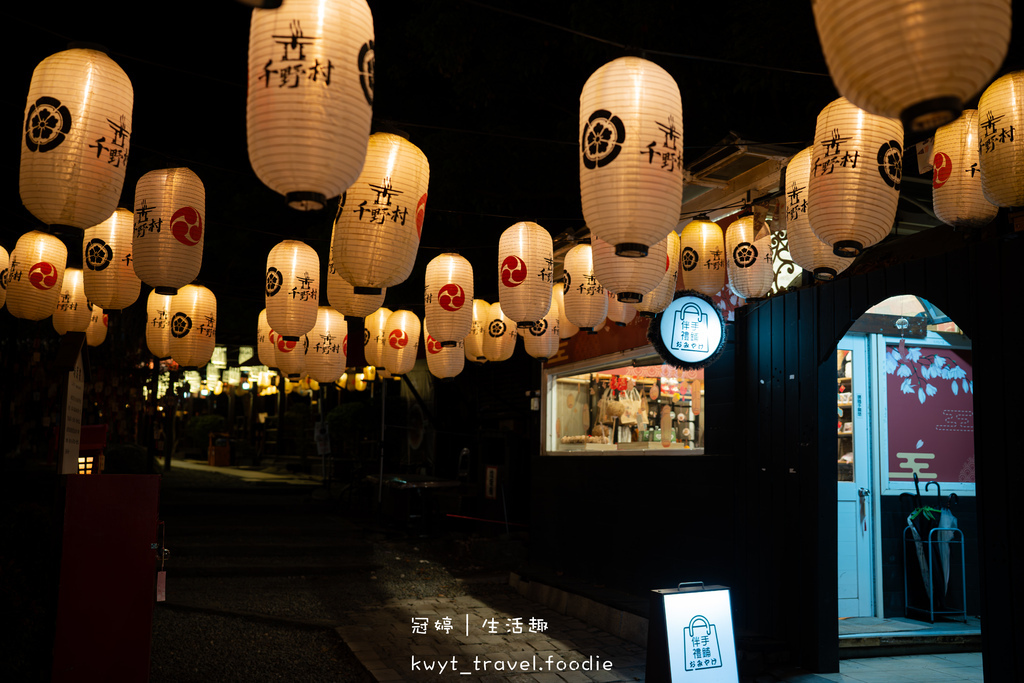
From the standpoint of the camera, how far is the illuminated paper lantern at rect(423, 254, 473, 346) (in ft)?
25.7

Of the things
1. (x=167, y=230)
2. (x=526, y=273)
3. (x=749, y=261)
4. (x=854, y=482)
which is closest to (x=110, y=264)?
(x=167, y=230)

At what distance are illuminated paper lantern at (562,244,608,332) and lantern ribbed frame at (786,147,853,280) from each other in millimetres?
2481

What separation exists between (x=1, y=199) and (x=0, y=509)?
27.1 ft

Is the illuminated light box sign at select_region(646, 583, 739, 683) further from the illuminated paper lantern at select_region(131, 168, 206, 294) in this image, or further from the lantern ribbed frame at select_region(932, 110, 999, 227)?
the illuminated paper lantern at select_region(131, 168, 206, 294)

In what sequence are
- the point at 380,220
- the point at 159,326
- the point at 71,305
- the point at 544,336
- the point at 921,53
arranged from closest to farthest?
the point at 921,53
the point at 380,220
the point at 159,326
the point at 71,305
the point at 544,336

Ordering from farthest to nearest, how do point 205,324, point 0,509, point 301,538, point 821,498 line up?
point 301,538, point 205,324, point 821,498, point 0,509

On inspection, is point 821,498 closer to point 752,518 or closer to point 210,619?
point 752,518

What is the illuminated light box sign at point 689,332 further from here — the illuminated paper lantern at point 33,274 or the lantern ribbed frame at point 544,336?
the illuminated paper lantern at point 33,274

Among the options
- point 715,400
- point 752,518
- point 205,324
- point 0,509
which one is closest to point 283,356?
point 205,324

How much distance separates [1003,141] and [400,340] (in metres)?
7.70

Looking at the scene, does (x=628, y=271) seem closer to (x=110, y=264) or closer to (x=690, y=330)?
(x=690, y=330)

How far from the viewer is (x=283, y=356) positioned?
392 inches

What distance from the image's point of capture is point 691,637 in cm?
523

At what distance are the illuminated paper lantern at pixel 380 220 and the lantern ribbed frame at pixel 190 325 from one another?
15.2 ft
